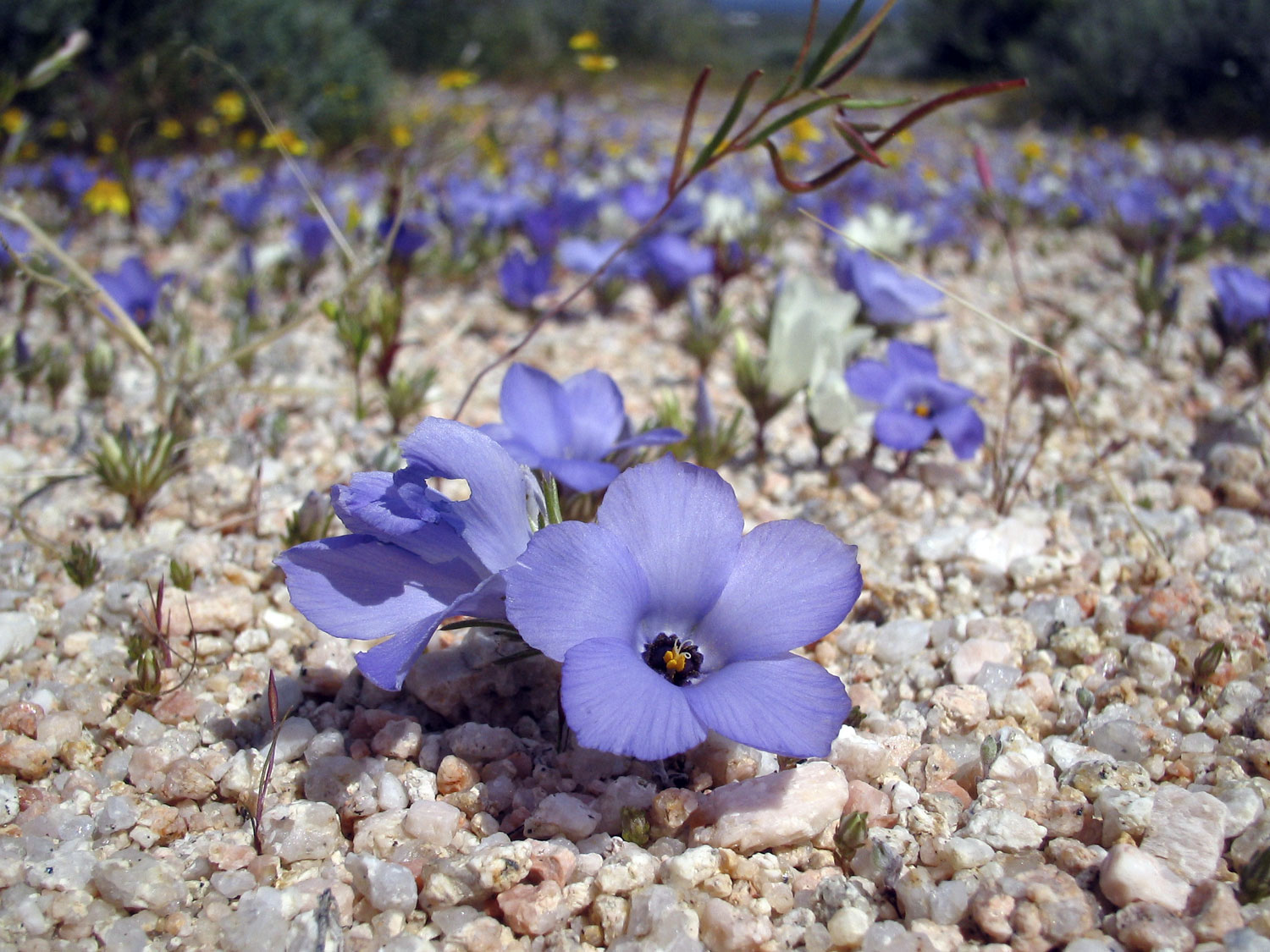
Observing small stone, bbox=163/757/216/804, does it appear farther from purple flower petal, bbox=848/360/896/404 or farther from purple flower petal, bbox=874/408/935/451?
purple flower petal, bbox=848/360/896/404

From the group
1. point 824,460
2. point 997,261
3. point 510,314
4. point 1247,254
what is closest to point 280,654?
point 824,460

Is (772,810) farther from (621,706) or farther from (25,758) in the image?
(25,758)

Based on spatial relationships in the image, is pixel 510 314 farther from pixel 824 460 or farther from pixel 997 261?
pixel 997 261

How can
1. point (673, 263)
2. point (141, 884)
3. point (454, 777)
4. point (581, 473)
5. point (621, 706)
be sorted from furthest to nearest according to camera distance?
1. point (673, 263)
2. point (581, 473)
3. point (454, 777)
4. point (141, 884)
5. point (621, 706)

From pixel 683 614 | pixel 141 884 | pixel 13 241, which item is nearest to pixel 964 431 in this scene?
pixel 683 614

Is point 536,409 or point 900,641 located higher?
point 536,409

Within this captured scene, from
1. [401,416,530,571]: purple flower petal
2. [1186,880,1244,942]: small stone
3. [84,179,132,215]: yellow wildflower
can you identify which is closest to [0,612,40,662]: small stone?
[401,416,530,571]: purple flower petal
